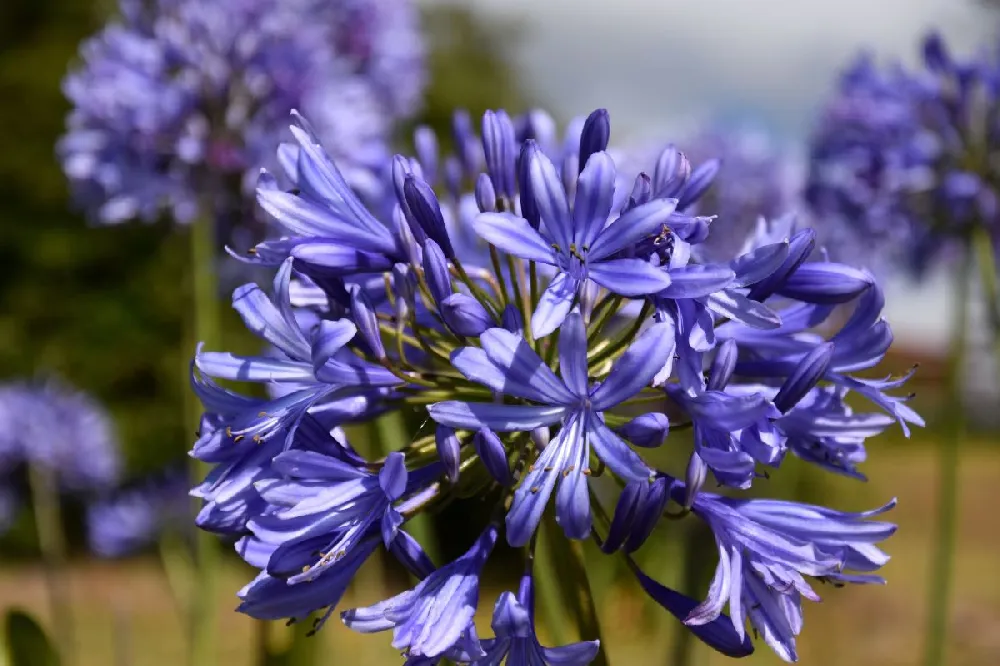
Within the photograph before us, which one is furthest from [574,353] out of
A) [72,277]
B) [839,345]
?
[72,277]

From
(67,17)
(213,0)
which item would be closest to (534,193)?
(213,0)

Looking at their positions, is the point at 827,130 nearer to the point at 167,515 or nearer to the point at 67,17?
the point at 167,515

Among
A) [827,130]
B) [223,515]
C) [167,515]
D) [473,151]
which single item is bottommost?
[167,515]

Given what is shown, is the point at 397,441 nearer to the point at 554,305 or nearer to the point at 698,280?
the point at 554,305

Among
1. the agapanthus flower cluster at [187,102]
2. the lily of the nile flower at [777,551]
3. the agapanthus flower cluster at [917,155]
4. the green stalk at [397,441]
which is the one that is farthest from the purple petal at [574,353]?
the agapanthus flower cluster at [917,155]

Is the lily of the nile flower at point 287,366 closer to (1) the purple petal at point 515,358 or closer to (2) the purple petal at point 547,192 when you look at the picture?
(1) the purple petal at point 515,358

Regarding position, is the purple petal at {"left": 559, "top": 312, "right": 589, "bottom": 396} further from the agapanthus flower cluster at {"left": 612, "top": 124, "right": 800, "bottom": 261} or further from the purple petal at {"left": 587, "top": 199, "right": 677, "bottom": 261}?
the agapanthus flower cluster at {"left": 612, "top": 124, "right": 800, "bottom": 261}
